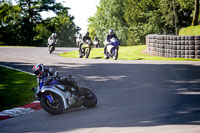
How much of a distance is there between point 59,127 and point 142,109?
7.36ft

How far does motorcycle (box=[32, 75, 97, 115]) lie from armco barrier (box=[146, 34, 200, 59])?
13.5 meters

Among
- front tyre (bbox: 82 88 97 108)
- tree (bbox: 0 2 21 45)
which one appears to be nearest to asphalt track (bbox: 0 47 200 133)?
front tyre (bbox: 82 88 97 108)

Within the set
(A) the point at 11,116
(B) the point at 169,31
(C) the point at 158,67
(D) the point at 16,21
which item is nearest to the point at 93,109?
(A) the point at 11,116

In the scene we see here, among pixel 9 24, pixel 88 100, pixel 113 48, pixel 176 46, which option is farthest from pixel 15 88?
pixel 9 24

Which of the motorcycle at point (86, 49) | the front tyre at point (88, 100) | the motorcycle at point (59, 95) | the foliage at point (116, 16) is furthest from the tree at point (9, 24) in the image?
the motorcycle at point (59, 95)

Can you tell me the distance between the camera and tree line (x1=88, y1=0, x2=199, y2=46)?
52.6 m

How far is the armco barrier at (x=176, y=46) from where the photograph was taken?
830 inches

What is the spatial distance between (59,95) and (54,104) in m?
0.28

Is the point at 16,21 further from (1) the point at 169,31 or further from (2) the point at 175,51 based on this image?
(2) the point at 175,51

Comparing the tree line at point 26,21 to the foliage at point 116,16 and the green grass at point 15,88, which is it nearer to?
the foliage at point 116,16

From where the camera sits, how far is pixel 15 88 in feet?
44.3

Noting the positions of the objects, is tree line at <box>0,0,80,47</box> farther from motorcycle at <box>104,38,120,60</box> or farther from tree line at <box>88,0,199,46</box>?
motorcycle at <box>104,38,120,60</box>

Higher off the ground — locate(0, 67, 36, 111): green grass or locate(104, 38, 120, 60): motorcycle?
locate(104, 38, 120, 60): motorcycle

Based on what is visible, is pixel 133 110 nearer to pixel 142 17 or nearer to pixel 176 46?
pixel 176 46
